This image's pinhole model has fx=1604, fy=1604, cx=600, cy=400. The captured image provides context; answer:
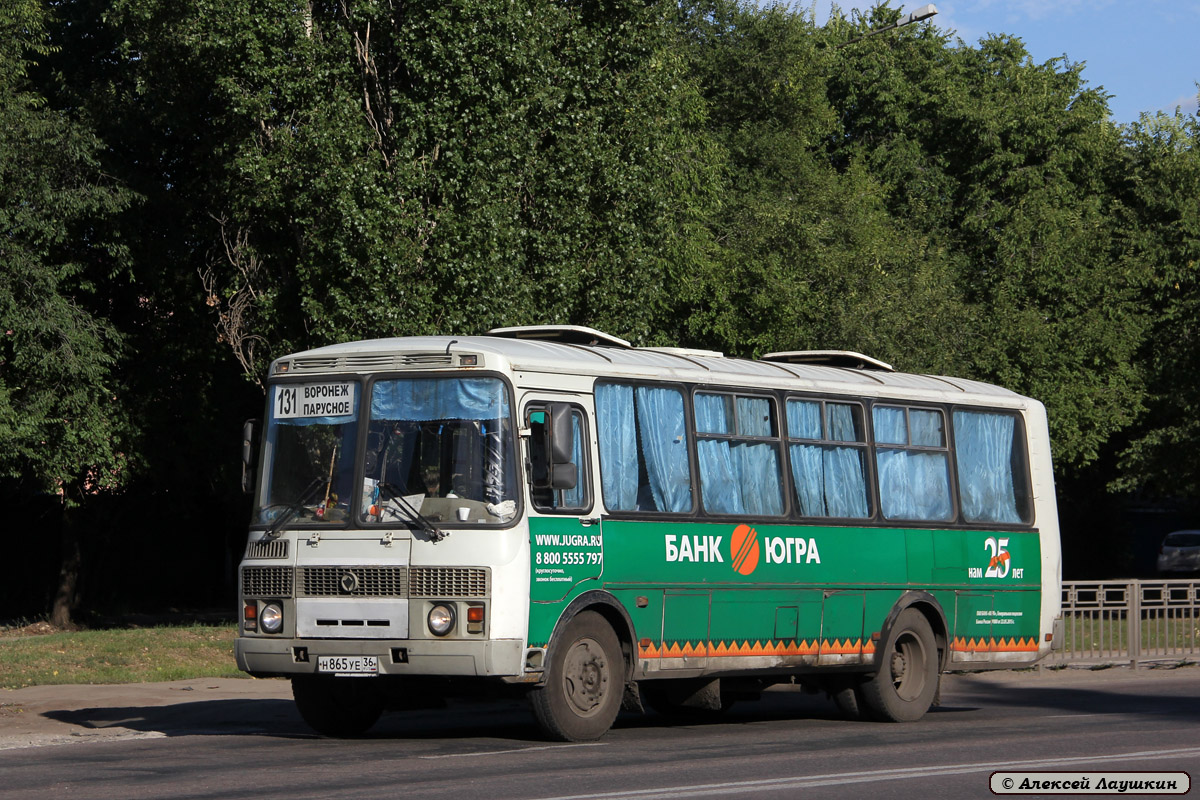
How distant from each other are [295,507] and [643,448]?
2.89 m

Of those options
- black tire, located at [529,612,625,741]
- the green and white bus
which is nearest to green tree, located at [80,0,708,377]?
the green and white bus

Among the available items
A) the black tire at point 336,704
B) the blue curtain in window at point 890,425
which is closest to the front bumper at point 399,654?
the black tire at point 336,704

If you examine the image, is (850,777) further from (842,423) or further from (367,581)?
(842,423)

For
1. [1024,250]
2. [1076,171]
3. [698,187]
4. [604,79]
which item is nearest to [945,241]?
[1024,250]

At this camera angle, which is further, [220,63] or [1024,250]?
[1024,250]

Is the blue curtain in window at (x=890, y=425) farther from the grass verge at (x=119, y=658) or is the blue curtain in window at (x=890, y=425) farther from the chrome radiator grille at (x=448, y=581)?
the grass verge at (x=119, y=658)

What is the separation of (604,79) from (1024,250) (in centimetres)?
1793

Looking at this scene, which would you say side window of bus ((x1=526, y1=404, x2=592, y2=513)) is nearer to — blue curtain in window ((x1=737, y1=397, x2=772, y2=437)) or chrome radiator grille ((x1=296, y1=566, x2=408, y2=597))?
chrome radiator grille ((x1=296, y1=566, x2=408, y2=597))

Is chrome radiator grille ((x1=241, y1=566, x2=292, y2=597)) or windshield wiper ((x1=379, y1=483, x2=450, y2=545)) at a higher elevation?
windshield wiper ((x1=379, y1=483, x2=450, y2=545))

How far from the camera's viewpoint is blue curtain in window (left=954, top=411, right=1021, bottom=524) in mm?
16562

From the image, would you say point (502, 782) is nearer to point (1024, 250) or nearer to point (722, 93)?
point (722, 93)

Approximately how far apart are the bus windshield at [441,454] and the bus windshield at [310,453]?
0.75 ft

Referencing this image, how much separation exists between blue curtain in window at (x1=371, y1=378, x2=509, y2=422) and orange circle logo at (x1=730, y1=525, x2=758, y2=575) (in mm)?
2905

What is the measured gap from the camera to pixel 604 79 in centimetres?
2509
